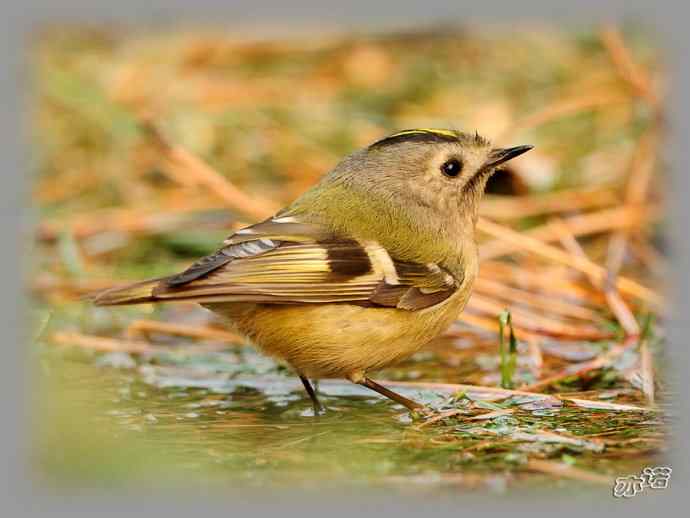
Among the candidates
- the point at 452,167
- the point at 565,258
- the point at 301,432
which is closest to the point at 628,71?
the point at 565,258

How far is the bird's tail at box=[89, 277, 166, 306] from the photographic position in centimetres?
290

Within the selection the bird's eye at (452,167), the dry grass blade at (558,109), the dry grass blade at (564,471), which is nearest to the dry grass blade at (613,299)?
the dry grass blade at (558,109)

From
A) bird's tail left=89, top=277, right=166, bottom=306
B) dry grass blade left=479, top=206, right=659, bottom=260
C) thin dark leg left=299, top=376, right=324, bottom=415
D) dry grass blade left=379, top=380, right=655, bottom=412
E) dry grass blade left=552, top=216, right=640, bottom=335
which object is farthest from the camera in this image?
dry grass blade left=479, top=206, right=659, bottom=260

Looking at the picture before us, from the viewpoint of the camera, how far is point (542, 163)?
5.44 meters

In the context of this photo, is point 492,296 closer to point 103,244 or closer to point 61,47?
point 103,244

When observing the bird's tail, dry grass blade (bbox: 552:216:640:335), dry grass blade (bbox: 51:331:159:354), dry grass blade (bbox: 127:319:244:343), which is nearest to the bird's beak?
dry grass blade (bbox: 552:216:640:335)

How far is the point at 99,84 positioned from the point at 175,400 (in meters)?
3.28

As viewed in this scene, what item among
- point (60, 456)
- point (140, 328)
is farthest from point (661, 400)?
point (140, 328)

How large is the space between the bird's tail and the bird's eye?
3.74ft

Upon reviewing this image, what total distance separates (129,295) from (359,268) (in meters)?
0.69

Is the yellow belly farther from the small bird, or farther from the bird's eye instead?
the bird's eye

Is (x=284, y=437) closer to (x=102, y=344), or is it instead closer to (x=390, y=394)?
(x=390, y=394)

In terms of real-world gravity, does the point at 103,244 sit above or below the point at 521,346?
above

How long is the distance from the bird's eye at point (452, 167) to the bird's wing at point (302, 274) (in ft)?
1.36
